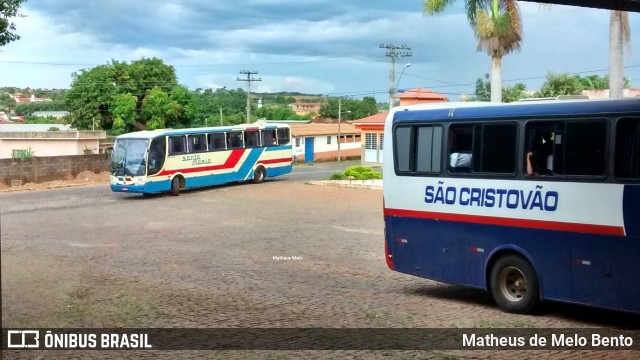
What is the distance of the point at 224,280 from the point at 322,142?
59.4m

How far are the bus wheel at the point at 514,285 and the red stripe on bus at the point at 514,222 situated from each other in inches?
18.6

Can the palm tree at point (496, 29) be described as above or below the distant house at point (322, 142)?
above

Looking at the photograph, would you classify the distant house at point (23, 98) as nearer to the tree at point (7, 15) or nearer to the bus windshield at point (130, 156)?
the tree at point (7, 15)

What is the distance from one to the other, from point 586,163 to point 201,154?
24981 millimetres

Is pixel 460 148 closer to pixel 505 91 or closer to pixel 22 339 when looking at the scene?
pixel 22 339

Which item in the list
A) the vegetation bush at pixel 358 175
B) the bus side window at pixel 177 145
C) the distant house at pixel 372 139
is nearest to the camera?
the bus side window at pixel 177 145

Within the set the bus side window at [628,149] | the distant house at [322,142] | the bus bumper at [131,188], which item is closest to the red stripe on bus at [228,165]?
the bus bumper at [131,188]

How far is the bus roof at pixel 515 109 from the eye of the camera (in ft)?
26.2

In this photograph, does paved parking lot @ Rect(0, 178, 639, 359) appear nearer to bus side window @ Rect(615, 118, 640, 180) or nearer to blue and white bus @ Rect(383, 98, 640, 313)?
blue and white bus @ Rect(383, 98, 640, 313)

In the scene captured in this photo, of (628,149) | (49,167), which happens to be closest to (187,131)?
(49,167)

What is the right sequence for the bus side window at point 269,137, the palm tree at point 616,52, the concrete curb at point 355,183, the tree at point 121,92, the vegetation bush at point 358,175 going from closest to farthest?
1. the palm tree at point 616,52
2. the tree at point 121,92
3. the concrete curb at point 355,183
4. the vegetation bush at point 358,175
5. the bus side window at point 269,137

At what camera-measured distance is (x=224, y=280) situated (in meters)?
11.6

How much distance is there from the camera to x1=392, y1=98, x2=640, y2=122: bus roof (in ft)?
26.2

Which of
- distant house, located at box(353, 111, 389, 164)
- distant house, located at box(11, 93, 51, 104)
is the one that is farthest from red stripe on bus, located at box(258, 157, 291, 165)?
distant house, located at box(11, 93, 51, 104)
